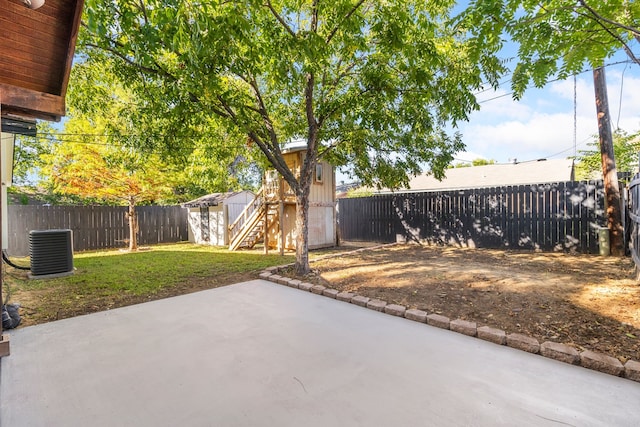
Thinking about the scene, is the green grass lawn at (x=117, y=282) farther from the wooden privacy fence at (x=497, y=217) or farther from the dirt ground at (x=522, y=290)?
the wooden privacy fence at (x=497, y=217)

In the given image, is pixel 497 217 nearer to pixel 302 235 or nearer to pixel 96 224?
pixel 302 235

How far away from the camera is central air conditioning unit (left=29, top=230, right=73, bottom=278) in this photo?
5922 mm

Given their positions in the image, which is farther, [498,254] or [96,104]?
[498,254]

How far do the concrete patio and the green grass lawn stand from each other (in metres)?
0.87

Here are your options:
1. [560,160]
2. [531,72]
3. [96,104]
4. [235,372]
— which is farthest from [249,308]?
[560,160]

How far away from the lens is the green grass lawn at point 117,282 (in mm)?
4141

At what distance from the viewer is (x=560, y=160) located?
1677 cm

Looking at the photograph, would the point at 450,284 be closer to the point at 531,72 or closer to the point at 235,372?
the point at 531,72

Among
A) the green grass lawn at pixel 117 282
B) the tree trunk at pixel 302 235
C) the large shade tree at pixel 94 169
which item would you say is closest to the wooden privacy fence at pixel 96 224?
the large shade tree at pixel 94 169

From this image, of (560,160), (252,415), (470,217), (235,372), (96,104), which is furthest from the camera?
(560,160)

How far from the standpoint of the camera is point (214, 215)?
40.7 ft

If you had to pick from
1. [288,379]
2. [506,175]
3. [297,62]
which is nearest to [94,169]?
[297,62]

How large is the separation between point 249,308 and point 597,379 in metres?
3.43

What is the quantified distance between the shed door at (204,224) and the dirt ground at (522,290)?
23.9ft
